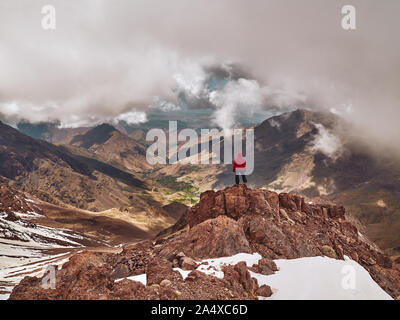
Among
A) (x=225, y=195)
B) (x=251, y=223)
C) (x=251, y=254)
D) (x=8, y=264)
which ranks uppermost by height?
(x=225, y=195)

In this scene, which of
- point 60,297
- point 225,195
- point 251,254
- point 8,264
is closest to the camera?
point 60,297

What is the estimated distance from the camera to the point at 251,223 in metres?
38.3

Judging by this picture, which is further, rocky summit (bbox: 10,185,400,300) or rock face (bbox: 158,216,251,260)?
rock face (bbox: 158,216,251,260)

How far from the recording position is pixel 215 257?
3164 cm

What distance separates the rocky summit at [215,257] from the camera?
2189 centimetres

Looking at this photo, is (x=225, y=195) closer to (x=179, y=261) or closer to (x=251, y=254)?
(x=251, y=254)

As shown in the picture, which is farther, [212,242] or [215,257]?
[212,242]

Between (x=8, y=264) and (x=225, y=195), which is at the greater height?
(x=225, y=195)

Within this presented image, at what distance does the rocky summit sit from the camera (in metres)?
21.9

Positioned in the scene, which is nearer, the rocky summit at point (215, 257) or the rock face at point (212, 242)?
the rocky summit at point (215, 257)

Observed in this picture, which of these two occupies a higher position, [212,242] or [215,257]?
[212,242]
